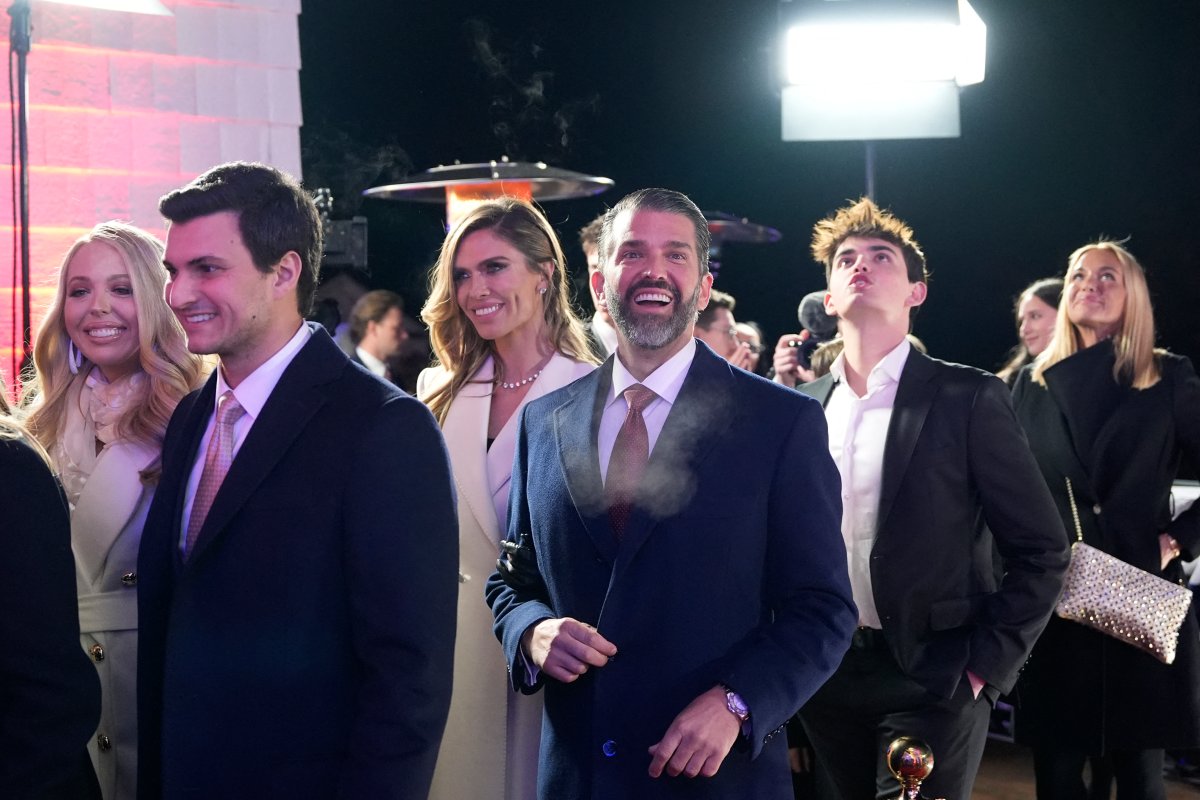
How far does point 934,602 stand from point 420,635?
1.52m

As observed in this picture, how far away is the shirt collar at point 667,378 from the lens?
214cm

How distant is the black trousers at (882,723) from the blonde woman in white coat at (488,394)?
2.53 feet

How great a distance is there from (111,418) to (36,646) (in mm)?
1083

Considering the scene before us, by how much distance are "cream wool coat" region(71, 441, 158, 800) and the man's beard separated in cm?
100

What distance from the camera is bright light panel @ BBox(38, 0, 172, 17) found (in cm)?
369

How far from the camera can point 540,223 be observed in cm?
307

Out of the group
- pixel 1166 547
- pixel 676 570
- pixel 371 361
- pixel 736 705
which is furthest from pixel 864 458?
pixel 371 361

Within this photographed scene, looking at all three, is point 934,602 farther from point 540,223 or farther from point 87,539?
point 87,539

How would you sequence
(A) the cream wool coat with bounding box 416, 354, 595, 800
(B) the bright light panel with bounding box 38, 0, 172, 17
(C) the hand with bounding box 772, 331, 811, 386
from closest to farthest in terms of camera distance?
(A) the cream wool coat with bounding box 416, 354, 595, 800, (B) the bright light panel with bounding box 38, 0, 172, 17, (C) the hand with bounding box 772, 331, 811, 386

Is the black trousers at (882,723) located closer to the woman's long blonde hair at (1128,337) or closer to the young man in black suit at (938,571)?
the young man in black suit at (938,571)

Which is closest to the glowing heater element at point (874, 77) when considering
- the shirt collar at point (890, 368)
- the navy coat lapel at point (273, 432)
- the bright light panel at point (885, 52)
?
the bright light panel at point (885, 52)

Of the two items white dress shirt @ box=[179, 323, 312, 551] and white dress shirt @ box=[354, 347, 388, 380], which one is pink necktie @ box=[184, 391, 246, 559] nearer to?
white dress shirt @ box=[179, 323, 312, 551]

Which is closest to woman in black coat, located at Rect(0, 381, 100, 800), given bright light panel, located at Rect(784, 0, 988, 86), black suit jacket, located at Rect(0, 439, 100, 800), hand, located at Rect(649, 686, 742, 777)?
black suit jacket, located at Rect(0, 439, 100, 800)

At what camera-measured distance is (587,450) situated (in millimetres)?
2104
